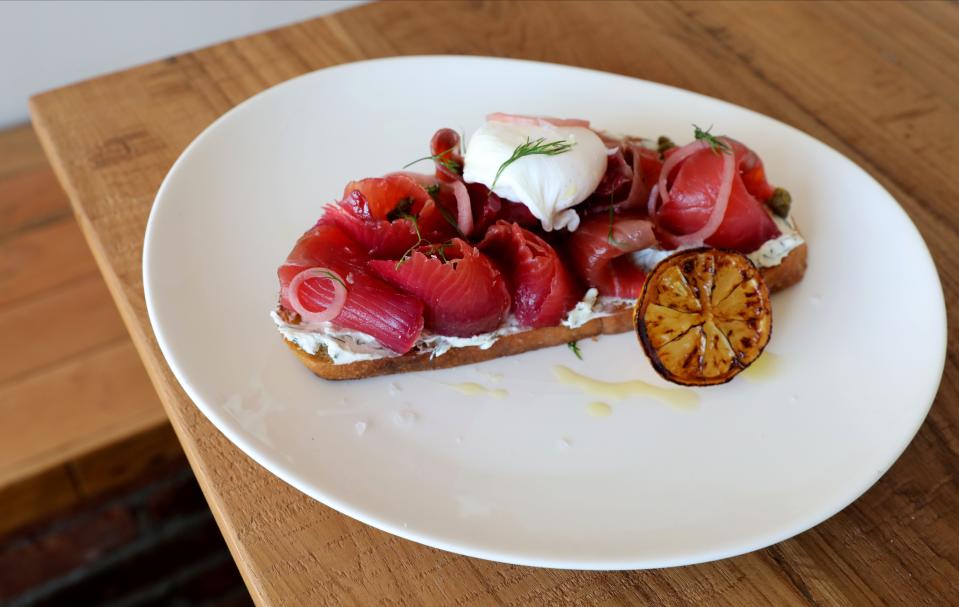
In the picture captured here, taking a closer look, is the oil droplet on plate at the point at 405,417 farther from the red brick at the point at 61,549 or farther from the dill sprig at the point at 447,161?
the red brick at the point at 61,549

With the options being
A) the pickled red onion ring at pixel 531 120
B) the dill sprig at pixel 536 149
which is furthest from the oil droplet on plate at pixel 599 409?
the pickled red onion ring at pixel 531 120

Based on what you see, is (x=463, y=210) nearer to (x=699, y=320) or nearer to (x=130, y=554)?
(x=699, y=320)

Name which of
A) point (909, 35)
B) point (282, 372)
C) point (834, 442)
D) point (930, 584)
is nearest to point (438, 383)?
point (282, 372)

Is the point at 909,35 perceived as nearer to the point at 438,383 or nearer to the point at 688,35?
the point at 688,35

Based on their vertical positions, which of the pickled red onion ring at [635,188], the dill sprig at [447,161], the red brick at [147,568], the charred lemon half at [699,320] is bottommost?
the red brick at [147,568]

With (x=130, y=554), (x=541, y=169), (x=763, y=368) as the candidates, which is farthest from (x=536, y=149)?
(x=130, y=554)

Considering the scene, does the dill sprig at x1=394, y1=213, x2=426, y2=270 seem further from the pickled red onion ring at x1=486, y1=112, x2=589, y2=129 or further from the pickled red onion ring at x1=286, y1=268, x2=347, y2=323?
the pickled red onion ring at x1=486, y1=112, x2=589, y2=129
